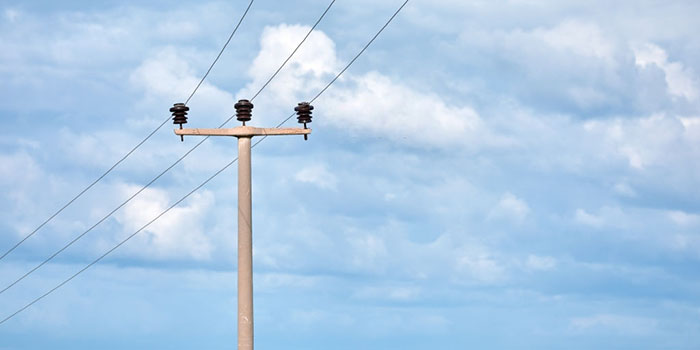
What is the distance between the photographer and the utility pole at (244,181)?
153ft

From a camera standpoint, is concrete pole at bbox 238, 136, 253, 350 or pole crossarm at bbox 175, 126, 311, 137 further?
pole crossarm at bbox 175, 126, 311, 137

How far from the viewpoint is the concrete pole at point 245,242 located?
46.4 metres

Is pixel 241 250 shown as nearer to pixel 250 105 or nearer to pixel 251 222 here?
pixel 251 222

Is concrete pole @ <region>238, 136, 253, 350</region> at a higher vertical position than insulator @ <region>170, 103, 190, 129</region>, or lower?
lower

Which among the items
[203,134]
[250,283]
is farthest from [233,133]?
[250,283]

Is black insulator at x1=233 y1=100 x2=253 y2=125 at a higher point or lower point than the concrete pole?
higher

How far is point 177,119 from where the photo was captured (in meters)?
47.0

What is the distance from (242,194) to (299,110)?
9.53 ft

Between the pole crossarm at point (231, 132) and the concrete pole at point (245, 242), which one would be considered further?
the pole crossarm at point (231, 132)

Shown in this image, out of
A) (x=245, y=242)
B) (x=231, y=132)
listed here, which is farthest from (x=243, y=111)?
(x=245, y=242)

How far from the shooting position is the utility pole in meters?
46.6

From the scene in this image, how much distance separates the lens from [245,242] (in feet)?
154

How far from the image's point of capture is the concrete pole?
152 ft

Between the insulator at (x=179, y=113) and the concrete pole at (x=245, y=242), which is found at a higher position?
the insulator at (x=179, y=113)
